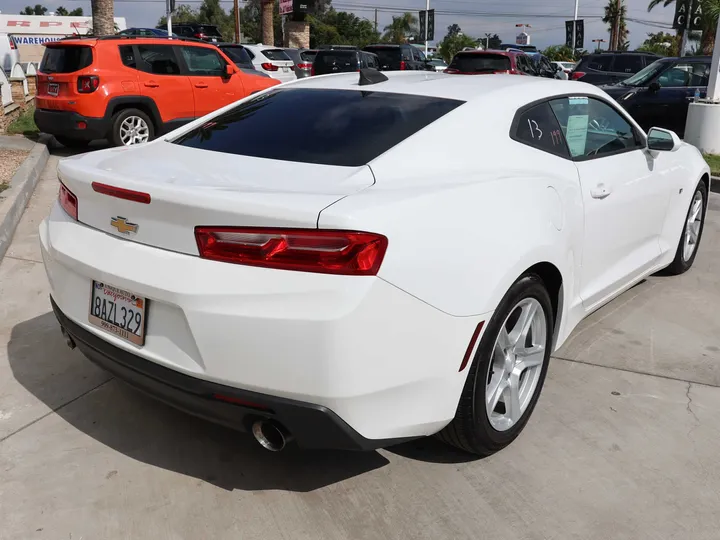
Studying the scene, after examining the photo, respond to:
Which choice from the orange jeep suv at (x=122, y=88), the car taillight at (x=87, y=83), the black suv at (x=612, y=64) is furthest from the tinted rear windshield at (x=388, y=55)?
the car taillight at (x=87, y=83)

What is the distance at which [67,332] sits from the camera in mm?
2984

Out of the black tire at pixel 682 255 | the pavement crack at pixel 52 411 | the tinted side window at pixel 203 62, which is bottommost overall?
the pavement crack at pixel 52 411

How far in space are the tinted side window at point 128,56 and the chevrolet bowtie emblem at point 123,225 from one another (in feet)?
26.4

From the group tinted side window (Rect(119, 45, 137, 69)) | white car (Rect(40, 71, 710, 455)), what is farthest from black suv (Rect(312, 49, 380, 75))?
white car (Rect(40, 71, 710, 455))

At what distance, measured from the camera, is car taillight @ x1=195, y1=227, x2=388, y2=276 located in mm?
2229

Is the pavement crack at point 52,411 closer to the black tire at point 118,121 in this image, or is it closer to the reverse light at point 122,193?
the reverse light at point 122,193

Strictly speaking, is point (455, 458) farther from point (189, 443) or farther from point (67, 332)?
point (67, 332)

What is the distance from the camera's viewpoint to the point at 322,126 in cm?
313

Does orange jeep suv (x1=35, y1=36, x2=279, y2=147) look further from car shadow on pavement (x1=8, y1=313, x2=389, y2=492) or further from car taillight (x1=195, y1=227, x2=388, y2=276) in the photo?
car taillight (x1=195, y1=227, x2=388, y2=276)

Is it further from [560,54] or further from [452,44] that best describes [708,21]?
[452,44]

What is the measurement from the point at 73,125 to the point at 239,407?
8.23 meters

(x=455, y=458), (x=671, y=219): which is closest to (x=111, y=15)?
(x=671, y=219)

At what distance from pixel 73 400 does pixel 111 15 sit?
48.6 feet

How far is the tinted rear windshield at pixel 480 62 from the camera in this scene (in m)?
15.4
